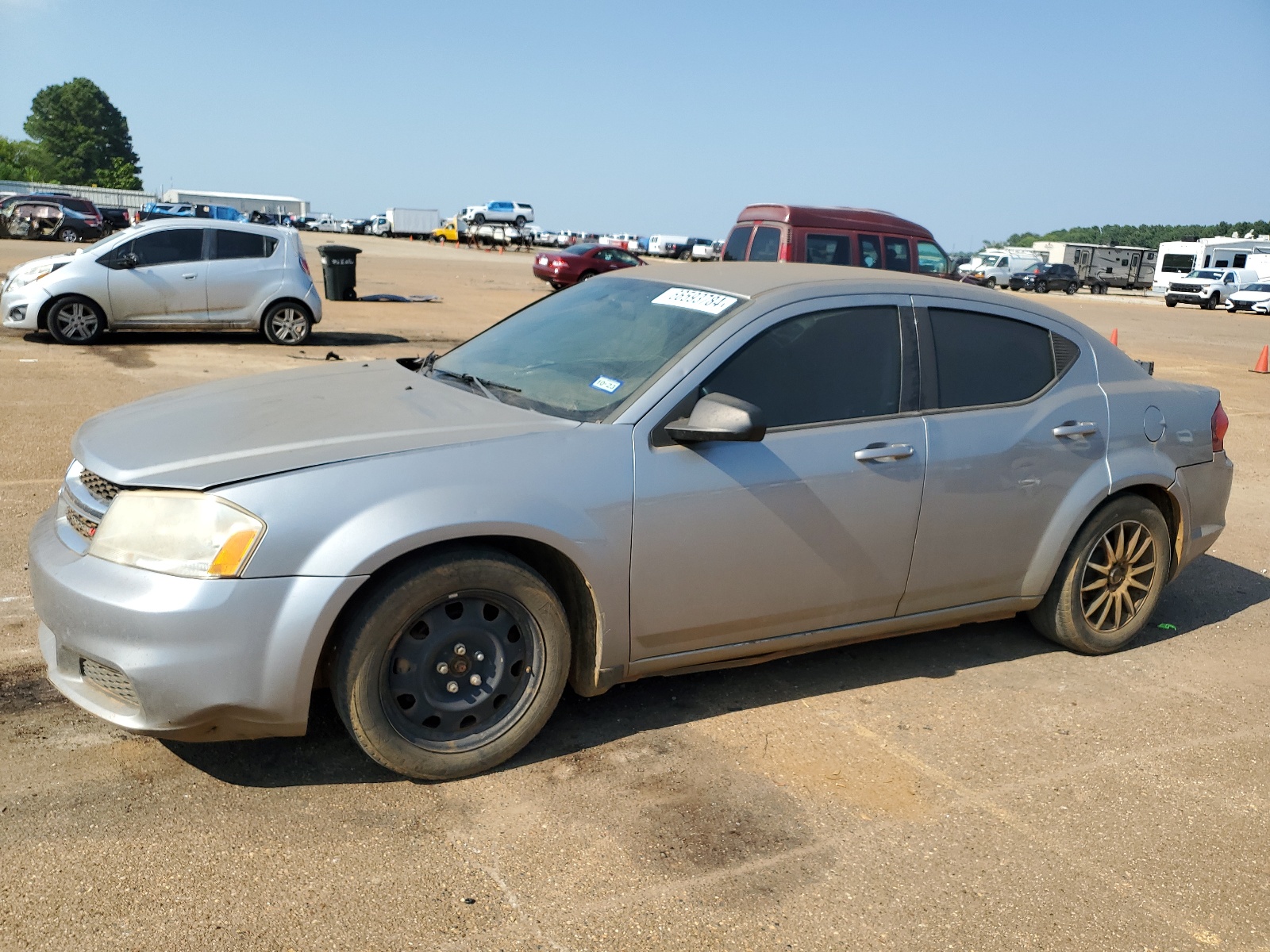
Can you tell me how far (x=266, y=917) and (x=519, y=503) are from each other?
1.34 metres

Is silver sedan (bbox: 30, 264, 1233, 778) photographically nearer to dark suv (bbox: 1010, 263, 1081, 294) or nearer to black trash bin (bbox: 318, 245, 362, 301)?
black trash bin (bbox: 318, 245, 362, 301)

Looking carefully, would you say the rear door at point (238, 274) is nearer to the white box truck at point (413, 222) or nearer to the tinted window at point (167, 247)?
the tinted window at point (167, 247)

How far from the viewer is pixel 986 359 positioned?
4.52m

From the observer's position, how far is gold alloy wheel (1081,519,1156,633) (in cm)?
486

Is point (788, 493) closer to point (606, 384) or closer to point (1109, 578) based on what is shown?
point (606, 384)

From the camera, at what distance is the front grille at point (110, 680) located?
312 cm

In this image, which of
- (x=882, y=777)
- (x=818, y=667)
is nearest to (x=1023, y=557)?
(x=818, y=667)

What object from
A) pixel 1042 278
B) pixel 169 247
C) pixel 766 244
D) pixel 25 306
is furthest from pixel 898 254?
A: pixel 1042 278

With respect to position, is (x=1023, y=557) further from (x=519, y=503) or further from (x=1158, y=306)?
(x=1158, y=306)

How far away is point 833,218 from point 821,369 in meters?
11.9

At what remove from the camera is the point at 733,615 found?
391 cm

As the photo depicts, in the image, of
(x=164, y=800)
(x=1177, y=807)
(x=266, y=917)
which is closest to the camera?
(x=266, y=917)

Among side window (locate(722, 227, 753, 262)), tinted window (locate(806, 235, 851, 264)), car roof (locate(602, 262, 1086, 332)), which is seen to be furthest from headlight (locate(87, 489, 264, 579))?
side window (locate(722, 227, 753, 262))

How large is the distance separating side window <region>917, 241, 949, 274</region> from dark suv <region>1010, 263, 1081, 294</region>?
37992mm
